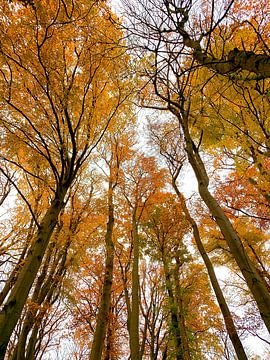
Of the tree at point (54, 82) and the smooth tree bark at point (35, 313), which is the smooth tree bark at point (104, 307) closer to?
the smooth tree bark at point (35, 313)

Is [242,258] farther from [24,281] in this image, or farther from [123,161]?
[123,161]

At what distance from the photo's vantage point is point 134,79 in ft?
13.5

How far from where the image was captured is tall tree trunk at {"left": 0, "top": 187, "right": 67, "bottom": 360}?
226cm

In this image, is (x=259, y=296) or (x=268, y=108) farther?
(x=268, y=108)

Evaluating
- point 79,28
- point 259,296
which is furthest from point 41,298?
point 79,28

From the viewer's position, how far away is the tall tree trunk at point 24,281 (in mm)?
2262

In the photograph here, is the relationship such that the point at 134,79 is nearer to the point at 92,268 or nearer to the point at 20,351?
the point at 20,351

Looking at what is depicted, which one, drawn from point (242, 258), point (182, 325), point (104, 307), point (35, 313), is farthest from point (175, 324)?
point (242, 258)

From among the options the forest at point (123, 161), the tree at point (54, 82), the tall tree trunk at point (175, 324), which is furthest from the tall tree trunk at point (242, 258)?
the tall tree trunk at point (175, 324)

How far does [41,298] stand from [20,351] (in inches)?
39.6

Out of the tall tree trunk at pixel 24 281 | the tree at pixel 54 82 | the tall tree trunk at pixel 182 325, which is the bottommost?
the tall tree trunk at pixel 24 281

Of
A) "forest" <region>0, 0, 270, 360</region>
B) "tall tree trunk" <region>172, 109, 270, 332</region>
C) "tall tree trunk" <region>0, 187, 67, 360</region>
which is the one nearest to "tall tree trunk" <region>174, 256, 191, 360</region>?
"forest" <region>0, 0, 270, 360</region>

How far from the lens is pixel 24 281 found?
2.60 metres

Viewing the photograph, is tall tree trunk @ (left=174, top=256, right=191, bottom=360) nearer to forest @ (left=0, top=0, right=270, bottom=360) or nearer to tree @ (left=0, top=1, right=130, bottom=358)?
forest @ (left=0, top=0, right=270, bottom=360)
